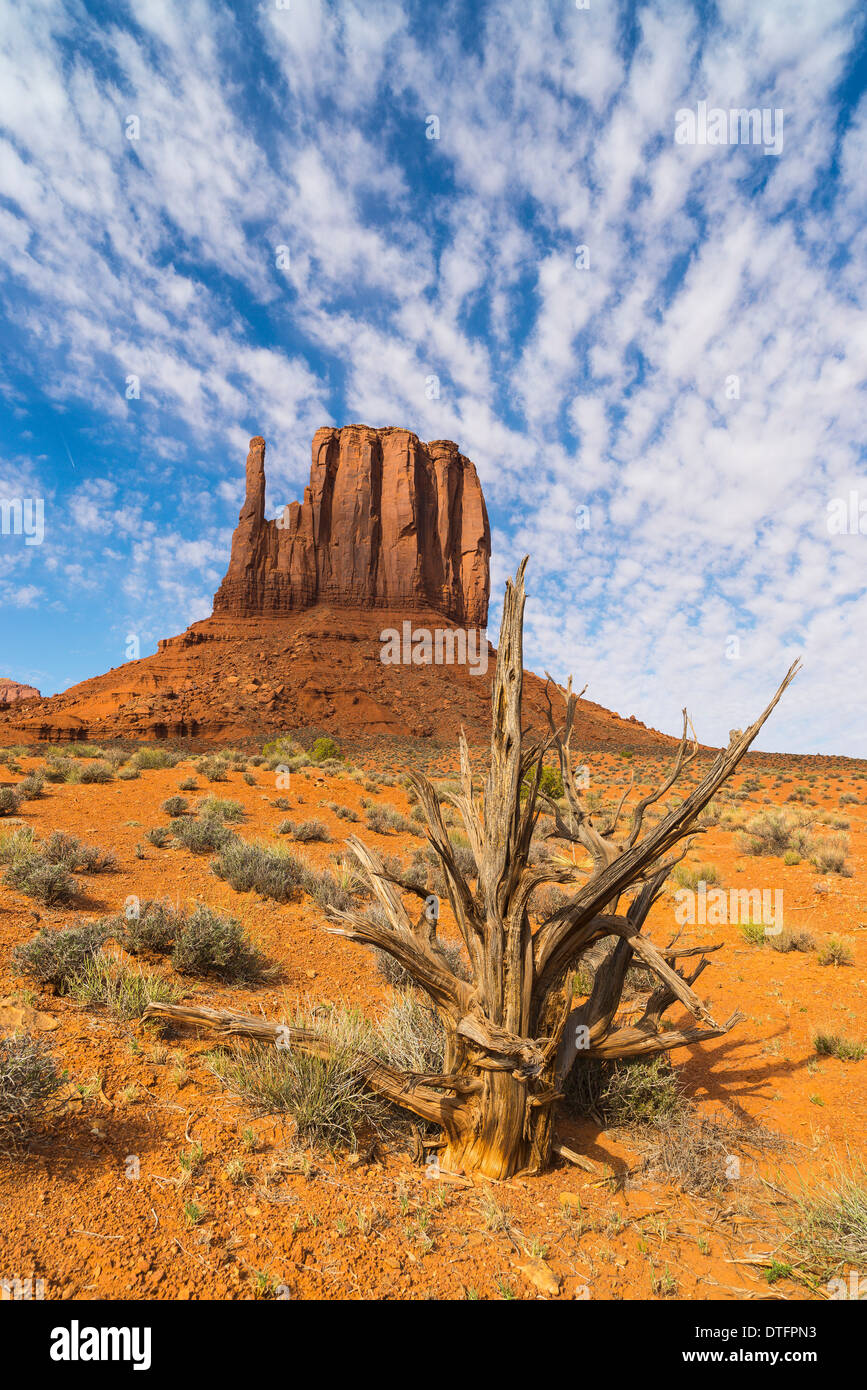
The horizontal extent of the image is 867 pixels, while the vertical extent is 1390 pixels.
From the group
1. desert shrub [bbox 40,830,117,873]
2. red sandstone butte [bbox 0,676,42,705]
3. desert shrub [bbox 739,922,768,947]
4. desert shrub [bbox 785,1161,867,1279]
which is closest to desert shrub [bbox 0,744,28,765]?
desert shrub [bbox 40,830,117,873]

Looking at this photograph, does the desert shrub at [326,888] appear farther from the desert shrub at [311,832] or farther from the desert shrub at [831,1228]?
the desert shrub at [831,1228]

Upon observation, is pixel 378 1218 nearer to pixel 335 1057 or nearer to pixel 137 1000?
pixel 335 1057

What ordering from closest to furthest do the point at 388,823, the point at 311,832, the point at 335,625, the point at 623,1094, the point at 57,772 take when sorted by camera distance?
1. the point at 623,1094
2. the point at 311,832
3. the point at 388,823
4. the point at 57,772
5. the point at 335,625

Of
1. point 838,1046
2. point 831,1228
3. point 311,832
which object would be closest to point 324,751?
point 311,832

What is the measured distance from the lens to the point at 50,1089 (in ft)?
10.5

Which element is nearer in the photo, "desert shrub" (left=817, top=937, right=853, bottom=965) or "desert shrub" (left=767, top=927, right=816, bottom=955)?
"desert shrub" (left=817, top=937, right=853, bottom=965)

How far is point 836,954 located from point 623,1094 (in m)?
4.64

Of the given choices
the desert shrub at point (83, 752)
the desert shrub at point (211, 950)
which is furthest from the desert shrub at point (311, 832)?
the desert shrub at point (83, 752)

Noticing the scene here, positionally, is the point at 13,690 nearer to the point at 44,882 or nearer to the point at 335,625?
the point at 335,625

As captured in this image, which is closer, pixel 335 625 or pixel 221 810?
pixel 221 810

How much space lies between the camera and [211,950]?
18.2 ft

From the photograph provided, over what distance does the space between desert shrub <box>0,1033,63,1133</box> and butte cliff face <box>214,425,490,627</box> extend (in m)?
73.0

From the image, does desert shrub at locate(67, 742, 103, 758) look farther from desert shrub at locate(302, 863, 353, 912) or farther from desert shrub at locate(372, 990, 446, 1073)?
desert shrub at locate(372, 990, 446, 1073)

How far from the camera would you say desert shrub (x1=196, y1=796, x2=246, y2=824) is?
474 inches
